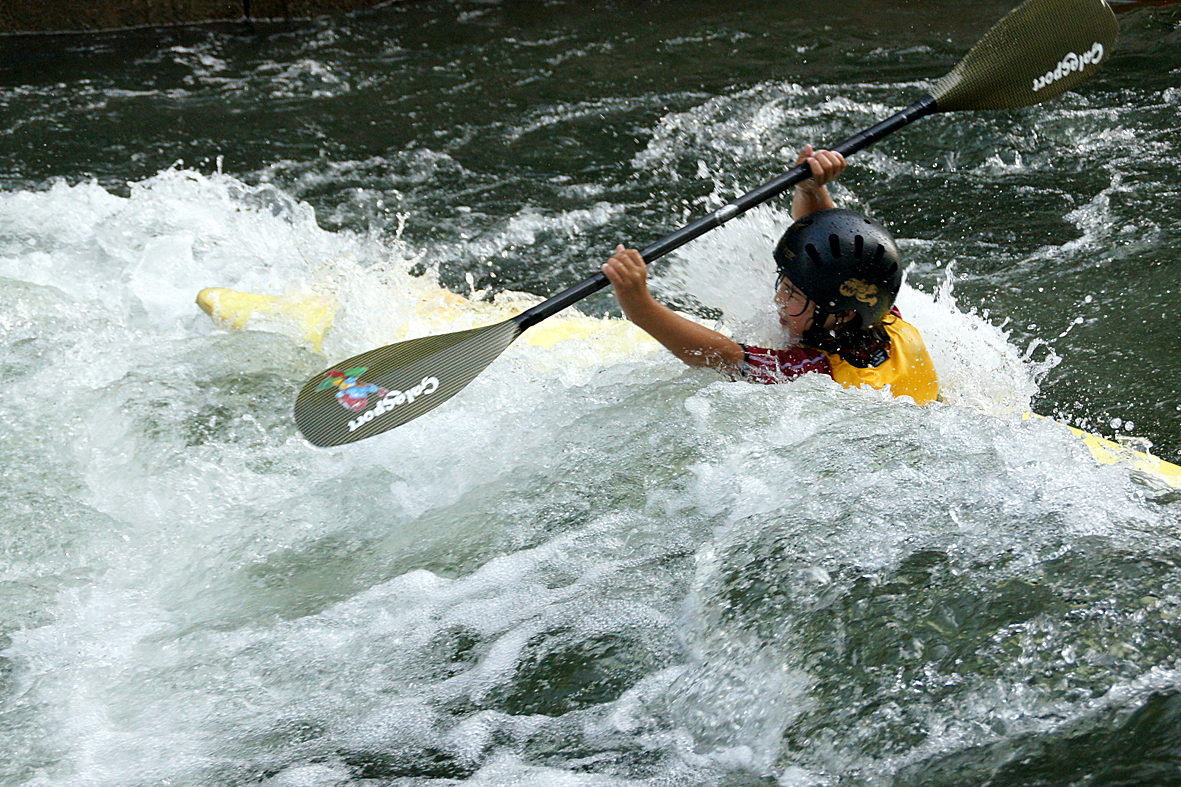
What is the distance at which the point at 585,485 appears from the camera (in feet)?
8.57

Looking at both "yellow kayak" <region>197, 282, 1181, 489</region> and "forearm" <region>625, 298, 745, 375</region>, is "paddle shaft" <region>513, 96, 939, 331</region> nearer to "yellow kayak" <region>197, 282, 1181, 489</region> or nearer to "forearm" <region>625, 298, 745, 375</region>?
"forearm" <region>625, 298, 745, 375</region>

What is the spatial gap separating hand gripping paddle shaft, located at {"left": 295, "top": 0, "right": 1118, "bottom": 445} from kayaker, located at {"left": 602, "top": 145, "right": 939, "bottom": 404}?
133 mm

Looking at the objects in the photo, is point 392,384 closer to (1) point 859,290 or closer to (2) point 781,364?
(2) point 781,364

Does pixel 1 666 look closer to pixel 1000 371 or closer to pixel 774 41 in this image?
pixel 1000 371

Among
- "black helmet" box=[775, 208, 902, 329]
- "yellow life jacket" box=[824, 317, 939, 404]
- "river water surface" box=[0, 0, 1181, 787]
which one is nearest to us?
"river water surface" box=[0, 0, 1181, 787]

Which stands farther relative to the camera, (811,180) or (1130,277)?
(1130,277)

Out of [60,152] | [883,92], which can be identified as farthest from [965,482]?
[60,152]

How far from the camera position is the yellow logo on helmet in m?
2.55

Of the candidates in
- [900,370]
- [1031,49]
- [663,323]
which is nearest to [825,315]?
[900,370]

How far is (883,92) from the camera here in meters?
5.78

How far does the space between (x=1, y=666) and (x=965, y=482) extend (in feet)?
7.13

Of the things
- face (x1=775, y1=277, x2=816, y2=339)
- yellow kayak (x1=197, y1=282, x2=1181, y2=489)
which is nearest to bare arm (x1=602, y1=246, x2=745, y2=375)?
face (x1=775, y1=277, x2=816, y2=339)

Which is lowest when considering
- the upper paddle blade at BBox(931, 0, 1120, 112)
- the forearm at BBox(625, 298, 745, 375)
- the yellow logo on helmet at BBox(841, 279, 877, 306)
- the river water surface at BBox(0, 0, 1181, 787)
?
the river water surface at BBox(0, 0, 1181, 787)

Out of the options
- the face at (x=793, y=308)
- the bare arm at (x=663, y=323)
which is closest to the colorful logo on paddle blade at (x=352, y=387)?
the bare arm at (x=663, y=323)
